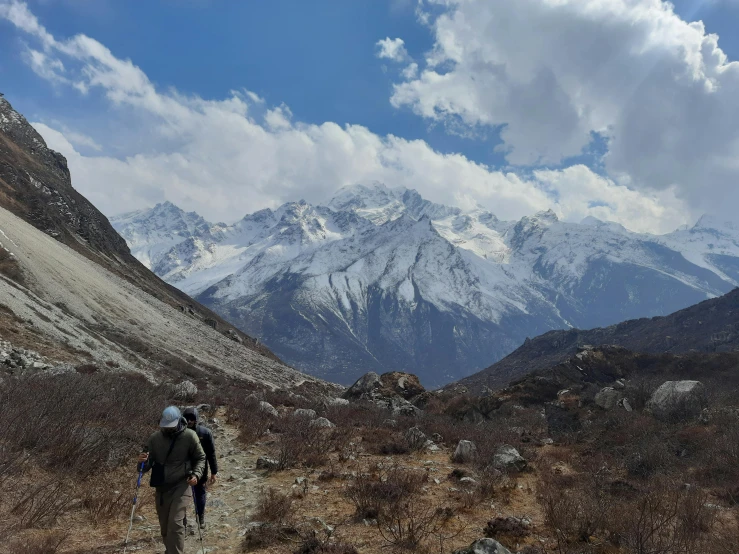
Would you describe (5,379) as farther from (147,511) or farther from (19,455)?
(147,511)

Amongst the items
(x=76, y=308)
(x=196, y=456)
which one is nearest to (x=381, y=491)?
(x=196, y=456)

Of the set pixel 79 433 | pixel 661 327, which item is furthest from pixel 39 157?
pixel 661 327

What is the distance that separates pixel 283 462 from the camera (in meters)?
12.5

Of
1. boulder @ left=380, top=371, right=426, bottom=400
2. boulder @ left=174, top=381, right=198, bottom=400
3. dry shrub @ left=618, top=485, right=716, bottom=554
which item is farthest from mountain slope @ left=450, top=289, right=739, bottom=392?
dry shrub @ left=618, top=485, right=716, bottom=554

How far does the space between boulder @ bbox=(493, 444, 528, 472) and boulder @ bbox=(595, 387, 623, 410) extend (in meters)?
13.9

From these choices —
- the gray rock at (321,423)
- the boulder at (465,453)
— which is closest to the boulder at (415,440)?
the boulder at (465,453)

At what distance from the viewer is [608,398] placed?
25.8 m

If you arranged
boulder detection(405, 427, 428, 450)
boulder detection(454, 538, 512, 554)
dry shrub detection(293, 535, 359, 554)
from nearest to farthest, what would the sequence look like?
boulder detection(454, 538, 512, 554)
dry shrub detection(293, 535, 359, 554)
boulder detection(405, 427, 428, 450)

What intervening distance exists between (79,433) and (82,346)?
22.9m

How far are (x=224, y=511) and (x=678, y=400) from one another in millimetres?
21683

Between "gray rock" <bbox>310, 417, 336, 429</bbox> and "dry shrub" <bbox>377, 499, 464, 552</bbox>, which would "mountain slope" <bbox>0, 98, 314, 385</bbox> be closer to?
"gray rock" <bbox>310, 417, 336, 429</bbox>

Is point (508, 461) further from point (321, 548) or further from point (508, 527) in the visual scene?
point (321, 548)

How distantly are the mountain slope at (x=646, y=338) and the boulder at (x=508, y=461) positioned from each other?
10240 centimetres

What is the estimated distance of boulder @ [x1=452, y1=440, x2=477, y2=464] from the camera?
14268 mm
